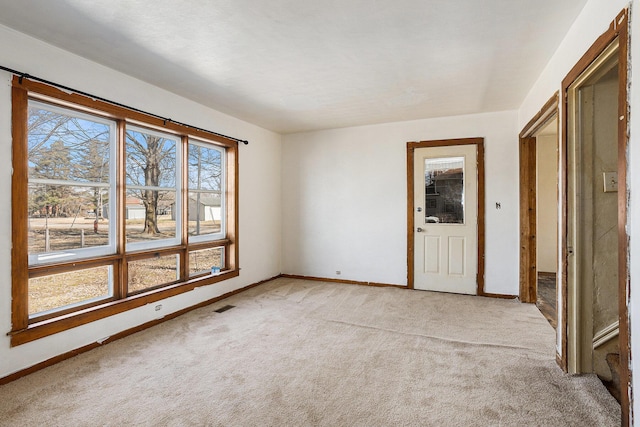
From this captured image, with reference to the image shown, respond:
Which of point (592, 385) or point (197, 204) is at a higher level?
point (197, 204)

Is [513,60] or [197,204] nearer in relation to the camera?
[513,60]

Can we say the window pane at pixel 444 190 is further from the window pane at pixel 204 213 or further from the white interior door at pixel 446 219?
the window pane at pixel 204 213

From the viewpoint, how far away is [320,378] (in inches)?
92.3

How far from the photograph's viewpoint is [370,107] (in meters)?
4.18

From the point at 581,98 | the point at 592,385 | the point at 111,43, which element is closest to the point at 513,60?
the point at 581,98

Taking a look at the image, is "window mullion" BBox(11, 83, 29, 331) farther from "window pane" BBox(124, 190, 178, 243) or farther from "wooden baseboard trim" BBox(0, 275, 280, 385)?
"window pane" BBox(124, 190, 178, 243)

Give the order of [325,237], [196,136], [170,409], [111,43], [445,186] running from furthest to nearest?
[325,237] → [445,186] → [196,136] → [111,43] → [170,409]

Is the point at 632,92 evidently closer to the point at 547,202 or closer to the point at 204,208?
the point at 204,208

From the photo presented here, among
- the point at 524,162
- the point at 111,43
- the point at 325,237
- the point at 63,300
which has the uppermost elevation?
the point at 111,43

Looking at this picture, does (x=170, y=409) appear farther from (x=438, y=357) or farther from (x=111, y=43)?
(x=111, y=43)

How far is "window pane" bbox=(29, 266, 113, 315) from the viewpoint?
2.62 meters

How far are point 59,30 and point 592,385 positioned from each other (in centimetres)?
449

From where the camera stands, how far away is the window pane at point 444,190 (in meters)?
4.63

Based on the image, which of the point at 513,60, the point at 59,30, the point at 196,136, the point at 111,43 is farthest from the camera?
the point at 196,136
